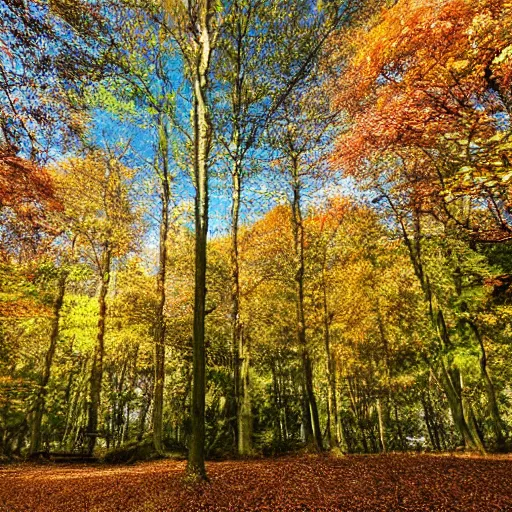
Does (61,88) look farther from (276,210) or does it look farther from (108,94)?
(276,210)

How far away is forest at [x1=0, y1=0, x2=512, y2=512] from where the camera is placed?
5301 mm

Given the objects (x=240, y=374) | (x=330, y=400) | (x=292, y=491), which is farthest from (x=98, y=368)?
(x=292, y=491)

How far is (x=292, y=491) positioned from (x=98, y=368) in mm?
10459

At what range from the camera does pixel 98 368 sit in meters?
12.7

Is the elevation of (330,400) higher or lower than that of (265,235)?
lower

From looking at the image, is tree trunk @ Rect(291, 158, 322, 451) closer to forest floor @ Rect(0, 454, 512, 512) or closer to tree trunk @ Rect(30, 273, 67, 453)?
forest floor @ Rect(0, 454, 512, 512)

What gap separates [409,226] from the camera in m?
12.7

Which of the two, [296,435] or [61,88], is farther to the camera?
[296,435]

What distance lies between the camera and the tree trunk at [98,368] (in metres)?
12.4

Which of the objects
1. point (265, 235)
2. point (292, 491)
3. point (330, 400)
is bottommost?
point (292, 491)

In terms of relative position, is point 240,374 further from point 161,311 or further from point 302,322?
point 161,311

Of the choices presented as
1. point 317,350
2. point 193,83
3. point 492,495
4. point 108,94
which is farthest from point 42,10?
point 317,350

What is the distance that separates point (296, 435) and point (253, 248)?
14774 millimetres

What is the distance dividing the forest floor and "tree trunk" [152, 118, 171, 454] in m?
4.70
